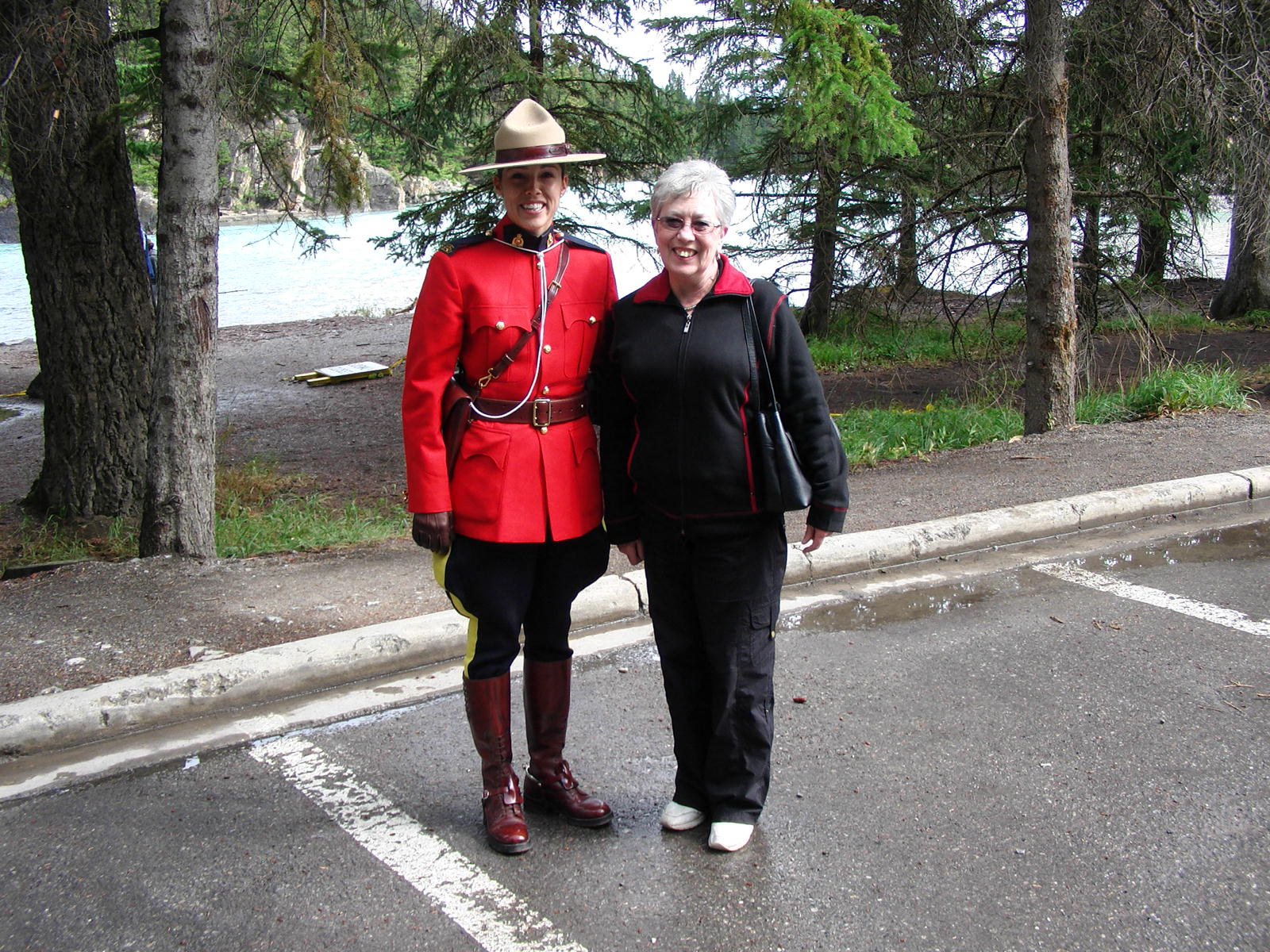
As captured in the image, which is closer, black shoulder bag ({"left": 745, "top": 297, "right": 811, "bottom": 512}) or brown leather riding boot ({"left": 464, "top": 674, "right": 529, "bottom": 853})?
black shoulder bag ({"left": 745, "top": 297, "right": 811, "bottom": 512})

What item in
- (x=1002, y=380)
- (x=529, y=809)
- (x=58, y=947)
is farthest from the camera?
(x=1002, y=380)

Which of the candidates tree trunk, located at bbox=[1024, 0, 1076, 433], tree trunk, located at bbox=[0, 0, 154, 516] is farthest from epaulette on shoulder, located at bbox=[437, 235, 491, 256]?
tree trunk, located at bbox=[1024, 0, 1076, 433]

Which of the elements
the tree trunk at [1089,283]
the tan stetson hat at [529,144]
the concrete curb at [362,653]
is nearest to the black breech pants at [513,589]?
the tan stetson hat at [529,144]

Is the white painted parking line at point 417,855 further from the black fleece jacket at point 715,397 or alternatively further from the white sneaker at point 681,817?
the black fleece jacket at point 715,397

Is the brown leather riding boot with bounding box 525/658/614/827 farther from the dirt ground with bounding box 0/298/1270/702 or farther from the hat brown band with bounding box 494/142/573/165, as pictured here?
the dirt ground with bounding box 0/298/1270/702

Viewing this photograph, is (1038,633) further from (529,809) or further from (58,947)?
(58,947)

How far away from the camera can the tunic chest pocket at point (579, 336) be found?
3.28 m

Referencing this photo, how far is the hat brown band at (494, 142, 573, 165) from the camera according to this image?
3.12 m

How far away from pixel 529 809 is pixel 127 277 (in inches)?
209

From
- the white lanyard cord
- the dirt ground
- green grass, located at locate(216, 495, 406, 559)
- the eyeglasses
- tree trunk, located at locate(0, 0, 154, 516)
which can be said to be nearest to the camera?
the eyeglasses

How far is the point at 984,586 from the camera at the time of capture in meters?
5.62

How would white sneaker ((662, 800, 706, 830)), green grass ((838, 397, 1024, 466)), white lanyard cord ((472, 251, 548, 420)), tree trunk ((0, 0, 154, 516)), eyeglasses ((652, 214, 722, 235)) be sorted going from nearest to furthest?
1. eyeglasses ((652, 214, 722, 235))
2. white lanyard cord ((472, 251, 548, 420))
3. white sneaker ((662, 800, 706, 830))
4. tree trunk ((0, 0, 154, 516))
5. green grass ((838, 397, 1024, 466))

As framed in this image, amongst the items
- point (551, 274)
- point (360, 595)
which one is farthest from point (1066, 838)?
point (360, 595)

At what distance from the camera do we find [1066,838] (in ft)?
10.8
